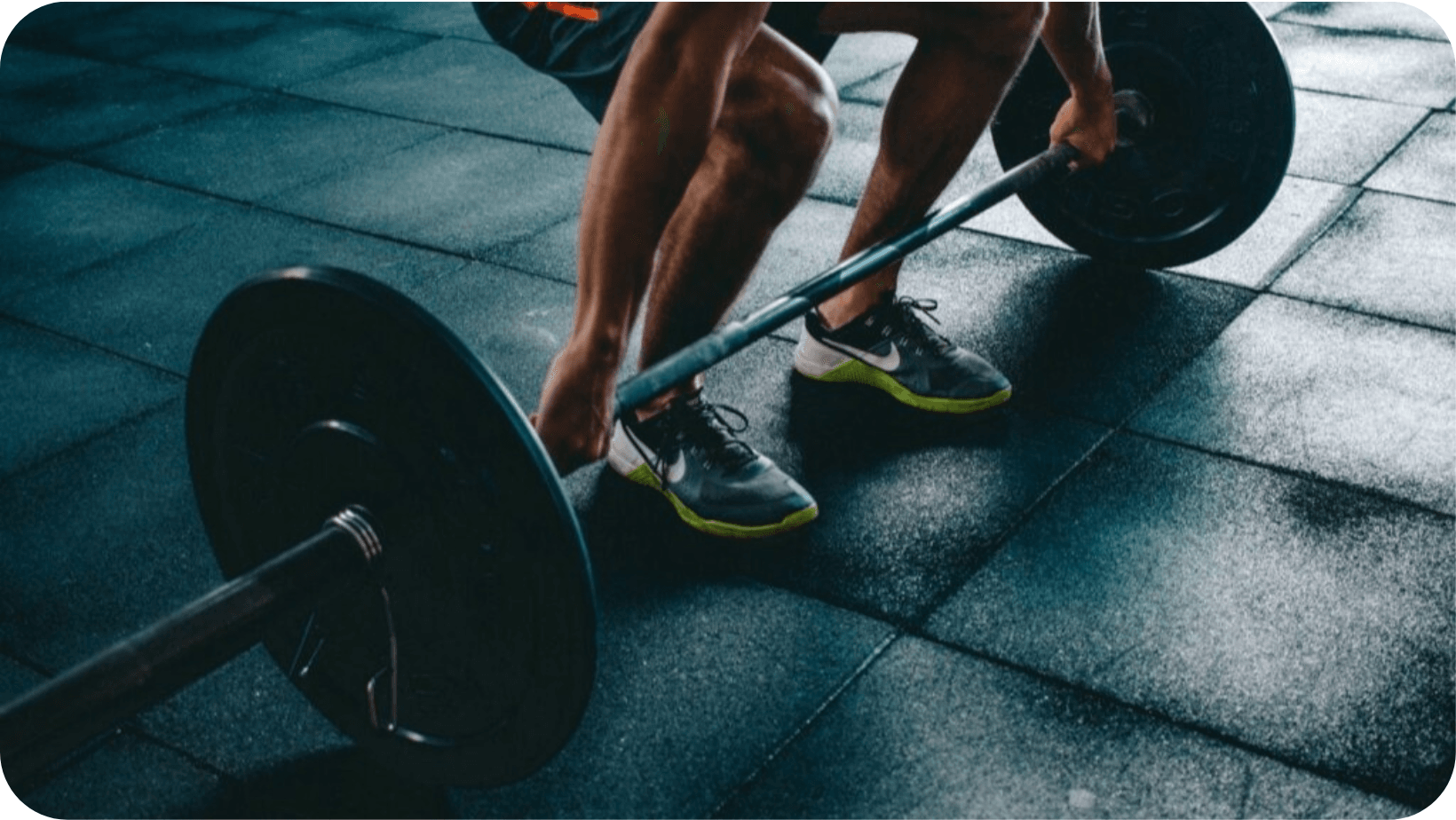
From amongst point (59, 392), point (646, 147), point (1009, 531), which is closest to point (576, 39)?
point (646, 147)

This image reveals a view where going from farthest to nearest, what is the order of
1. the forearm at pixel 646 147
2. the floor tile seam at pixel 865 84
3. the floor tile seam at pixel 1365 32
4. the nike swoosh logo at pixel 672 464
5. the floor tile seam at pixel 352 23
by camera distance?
the floor tile seam at pixel 352 23 → the floor tile seam at pixel 1365 32 → the floor tile seam at pixel 865 84 → the nike swoosh logo at pixel 672 464 → the forearm at pixel 646 147

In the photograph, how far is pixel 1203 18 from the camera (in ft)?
7.43

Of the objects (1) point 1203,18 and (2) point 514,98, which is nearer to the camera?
(1) point 1203,18

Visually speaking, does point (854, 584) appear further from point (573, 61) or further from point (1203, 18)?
point (1203, 18)

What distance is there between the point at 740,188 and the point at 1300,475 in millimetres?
912

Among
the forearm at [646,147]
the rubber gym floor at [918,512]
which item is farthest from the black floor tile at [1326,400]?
the forearm at [646,147]

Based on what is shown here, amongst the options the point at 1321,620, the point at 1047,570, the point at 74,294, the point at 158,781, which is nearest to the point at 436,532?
the point at 158,781

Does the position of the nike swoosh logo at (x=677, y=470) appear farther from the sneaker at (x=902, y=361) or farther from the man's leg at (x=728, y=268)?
the sneaker at (x=902, y=361)

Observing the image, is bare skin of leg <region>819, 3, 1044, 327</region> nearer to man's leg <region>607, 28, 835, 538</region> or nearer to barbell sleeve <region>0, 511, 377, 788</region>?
man's leg <region>607, 28, 835, 538</region>

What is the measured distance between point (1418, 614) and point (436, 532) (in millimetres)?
1181

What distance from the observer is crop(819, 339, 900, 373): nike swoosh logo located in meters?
2.19

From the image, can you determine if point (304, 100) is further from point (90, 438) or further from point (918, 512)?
point (918, 512)

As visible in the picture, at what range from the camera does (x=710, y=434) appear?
1.96 metres

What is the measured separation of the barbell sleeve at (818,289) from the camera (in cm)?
158
